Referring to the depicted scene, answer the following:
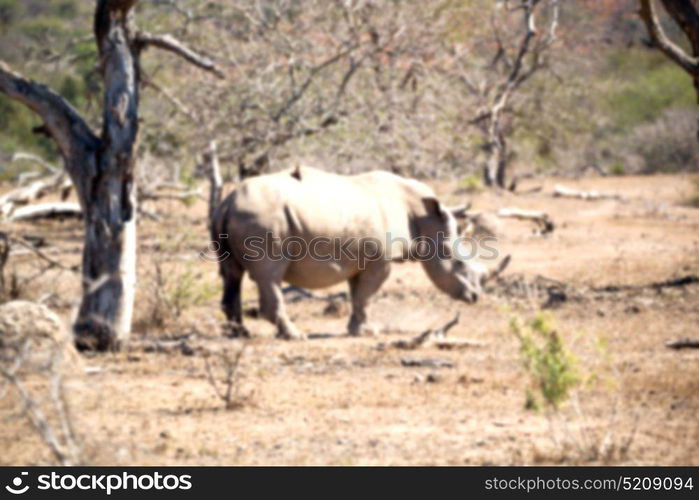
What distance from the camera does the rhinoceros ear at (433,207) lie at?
465 inches

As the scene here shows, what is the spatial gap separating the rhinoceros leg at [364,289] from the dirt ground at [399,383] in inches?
8.7

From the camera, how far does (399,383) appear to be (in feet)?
28.3

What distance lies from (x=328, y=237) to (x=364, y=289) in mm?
808

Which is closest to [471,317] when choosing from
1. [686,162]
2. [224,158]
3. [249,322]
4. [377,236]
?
[377,236]

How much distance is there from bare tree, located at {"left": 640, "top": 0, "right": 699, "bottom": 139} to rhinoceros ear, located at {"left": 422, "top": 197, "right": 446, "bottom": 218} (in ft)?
9.30

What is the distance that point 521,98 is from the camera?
1035 inches

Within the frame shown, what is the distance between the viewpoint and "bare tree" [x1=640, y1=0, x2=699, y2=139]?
478 inches

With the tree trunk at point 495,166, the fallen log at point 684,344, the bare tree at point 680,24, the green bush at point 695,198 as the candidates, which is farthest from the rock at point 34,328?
the green bush at point 695,198

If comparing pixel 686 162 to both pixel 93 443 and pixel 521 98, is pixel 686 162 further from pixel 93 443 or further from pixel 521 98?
pixel 93 443

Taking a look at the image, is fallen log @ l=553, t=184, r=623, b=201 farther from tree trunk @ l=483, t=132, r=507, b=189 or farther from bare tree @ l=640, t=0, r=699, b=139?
bare tree @ l=640, t=0, r=699, b=139

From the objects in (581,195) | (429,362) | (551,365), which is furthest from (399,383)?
(581,195)

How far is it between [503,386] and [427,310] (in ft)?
14.1

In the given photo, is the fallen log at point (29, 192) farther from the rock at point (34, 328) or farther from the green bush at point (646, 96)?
the green bush at point (646, 96)

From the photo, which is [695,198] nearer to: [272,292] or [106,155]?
[272,292]
